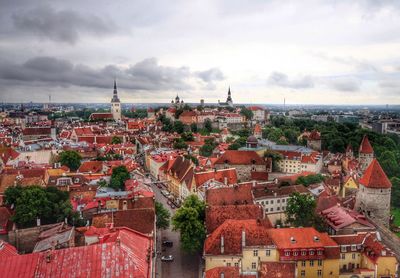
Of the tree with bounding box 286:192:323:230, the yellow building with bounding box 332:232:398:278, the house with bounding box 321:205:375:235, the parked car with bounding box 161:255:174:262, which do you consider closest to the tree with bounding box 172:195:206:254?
the parked car with bounding box 161:255:174:262

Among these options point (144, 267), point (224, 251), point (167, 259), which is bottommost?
point (167, 259)

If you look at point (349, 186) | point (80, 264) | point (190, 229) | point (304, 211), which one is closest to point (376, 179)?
point (304, 211)

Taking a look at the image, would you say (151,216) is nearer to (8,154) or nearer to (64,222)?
(64,222)

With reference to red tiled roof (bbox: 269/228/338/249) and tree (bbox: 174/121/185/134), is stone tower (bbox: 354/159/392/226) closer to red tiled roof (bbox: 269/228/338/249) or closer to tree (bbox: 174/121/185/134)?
red tiled roof (bbox: 269/228/338/249)

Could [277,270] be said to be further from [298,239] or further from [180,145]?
[180,145]

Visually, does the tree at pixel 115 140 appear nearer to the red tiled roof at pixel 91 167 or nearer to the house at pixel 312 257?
the red tiled roof at pixel 91 167

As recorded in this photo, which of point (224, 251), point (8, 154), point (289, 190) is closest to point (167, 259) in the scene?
point (224, 251)
